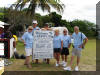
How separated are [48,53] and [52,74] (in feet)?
4.25

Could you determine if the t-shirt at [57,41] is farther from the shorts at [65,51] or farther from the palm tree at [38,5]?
the palm tree at [38,5]

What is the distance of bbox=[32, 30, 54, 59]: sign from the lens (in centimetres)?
598

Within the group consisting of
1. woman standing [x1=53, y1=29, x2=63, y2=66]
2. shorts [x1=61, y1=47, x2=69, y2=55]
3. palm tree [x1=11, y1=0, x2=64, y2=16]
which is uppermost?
palm tree [x1=11, y1=0, x2=64, y2=16]

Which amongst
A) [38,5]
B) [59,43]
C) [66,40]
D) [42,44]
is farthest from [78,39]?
[38,5]

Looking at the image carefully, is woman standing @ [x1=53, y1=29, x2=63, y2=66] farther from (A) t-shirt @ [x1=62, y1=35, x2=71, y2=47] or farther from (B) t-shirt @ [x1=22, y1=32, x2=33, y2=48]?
(B) t-shirt @ [x1=22, y1=32, x2=33, y2=48]

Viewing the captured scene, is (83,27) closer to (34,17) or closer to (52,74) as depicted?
(34,17)

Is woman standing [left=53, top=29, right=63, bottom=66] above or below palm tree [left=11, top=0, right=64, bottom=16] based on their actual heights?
below

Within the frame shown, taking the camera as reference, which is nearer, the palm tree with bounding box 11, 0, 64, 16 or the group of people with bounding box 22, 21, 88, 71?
the group of people with bounding box 22, 21, 88, 71

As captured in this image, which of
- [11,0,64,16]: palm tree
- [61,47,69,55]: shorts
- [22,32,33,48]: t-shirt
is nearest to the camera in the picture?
[22,32,33,48]: t-shirt

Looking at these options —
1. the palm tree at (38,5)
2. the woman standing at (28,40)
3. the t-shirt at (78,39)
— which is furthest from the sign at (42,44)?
the palm tree at (38,5)

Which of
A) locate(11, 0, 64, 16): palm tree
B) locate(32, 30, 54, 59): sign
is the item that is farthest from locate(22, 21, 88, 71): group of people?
locate(11, 0, 64, 16): palm tree

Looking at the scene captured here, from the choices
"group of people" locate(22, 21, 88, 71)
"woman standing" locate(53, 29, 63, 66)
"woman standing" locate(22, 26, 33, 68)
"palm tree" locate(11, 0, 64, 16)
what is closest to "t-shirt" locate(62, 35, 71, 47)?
"group of people" locate(22, 21, 88, 71)

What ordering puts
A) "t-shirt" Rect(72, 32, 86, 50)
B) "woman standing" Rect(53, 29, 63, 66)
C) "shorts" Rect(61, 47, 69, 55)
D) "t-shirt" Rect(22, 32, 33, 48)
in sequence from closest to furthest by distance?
"t-shirt" Rect(72, 32, 86, 50)
"t-shirt" Rect(22, 32, 33, 48)
"woman standing" Rect(53, 29, 63, 66)
"shorts" Rect(61, 47, 69, 55)

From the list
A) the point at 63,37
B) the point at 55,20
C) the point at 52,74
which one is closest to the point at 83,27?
the point at 55,20
